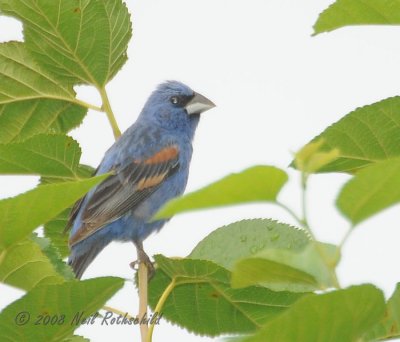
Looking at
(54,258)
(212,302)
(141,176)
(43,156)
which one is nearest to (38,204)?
(54,258)

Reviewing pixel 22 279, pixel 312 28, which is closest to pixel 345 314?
pixel 312 28

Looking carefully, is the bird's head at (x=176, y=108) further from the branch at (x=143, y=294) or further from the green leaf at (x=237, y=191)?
the green leaf at (x=237, y=191)

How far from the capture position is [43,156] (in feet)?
10.6

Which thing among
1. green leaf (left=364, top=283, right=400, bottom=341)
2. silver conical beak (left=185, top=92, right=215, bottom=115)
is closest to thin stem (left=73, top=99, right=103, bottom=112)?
green leaf (left=364, top=283, right=400, bottom=341)

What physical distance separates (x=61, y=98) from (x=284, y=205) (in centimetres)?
258

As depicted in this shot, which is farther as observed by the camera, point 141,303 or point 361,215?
point 141,303

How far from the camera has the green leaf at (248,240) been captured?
2.92m

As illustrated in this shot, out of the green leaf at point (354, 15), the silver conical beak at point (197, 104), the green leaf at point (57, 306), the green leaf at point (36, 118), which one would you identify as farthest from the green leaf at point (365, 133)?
the silver conical beak at point (197, 104)

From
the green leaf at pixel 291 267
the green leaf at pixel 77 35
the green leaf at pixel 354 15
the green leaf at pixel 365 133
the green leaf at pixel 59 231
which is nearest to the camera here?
the green leaf at pixel 291 267

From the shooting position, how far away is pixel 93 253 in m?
5.72

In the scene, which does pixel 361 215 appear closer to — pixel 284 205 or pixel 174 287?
pixel 284 205

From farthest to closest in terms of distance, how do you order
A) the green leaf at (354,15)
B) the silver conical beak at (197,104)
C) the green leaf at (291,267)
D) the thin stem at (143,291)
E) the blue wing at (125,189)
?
the silver conical beak at (197,104) < the blue wing at (125,189) < the thin stem at (143,291) < the green leaf at (354,15) < the green leaf at (291,267)

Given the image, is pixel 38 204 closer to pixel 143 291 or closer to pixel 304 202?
pixel 304 202

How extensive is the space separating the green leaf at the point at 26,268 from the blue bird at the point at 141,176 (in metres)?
2.48
